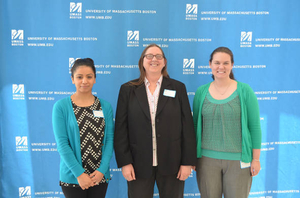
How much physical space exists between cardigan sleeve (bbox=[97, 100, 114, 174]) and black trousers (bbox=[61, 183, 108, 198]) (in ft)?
0.48

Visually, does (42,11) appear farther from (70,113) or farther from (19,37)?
(70,113)

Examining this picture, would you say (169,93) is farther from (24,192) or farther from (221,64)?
(24,192)

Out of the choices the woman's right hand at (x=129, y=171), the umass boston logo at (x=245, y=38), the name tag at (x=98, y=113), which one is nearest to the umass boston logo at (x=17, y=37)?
the name tag at (x=98, y=113)

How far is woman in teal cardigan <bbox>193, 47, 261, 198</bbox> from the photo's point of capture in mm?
1743

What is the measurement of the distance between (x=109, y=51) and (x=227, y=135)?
1.64 meters

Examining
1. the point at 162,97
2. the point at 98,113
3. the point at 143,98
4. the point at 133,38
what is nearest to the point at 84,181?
the point at 98,113

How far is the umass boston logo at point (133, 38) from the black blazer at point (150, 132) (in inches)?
35.5

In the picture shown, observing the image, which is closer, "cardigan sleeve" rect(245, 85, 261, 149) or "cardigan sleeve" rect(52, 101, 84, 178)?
"cardigan sleeve" rect(52, 101, 84, 178)

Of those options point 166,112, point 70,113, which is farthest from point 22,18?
point 166,112

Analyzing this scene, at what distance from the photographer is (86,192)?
173 centimetres

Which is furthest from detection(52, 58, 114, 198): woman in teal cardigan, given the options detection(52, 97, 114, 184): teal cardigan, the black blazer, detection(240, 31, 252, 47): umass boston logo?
detection(240, 31, 252, 47): umass boston logo

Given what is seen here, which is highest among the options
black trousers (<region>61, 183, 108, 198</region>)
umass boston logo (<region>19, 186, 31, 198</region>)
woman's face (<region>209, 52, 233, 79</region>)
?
woman's face (<region>209, 52, 233, 79</region>)

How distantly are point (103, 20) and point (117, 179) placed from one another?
1.96 m

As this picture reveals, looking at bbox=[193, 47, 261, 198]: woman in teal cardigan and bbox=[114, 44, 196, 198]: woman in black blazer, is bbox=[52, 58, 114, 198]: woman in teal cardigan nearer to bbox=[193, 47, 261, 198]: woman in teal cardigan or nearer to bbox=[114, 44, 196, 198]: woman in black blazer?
bbox=[114, 44, 196, 198]: woman in black blazer
